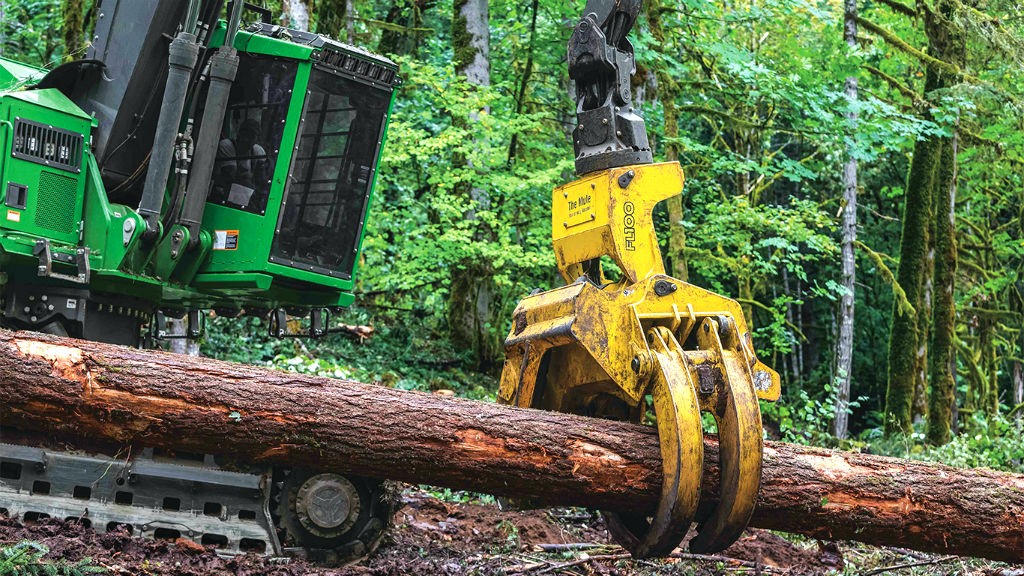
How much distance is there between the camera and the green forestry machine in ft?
23.0

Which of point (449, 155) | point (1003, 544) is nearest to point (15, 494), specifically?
point (1003, 544)

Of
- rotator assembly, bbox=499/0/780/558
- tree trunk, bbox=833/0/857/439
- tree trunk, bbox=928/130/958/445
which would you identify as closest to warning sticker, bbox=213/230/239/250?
rotator assembly, bbox=499/0/780/558

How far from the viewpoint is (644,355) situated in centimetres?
510

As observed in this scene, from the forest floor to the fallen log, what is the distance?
60cm

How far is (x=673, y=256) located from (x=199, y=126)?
8.38 metres

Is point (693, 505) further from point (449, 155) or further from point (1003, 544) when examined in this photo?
point (449, 155)

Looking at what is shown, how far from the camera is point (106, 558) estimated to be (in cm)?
509

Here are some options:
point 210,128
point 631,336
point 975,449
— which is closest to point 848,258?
point 975,449

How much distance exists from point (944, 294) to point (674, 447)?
12.6 metres

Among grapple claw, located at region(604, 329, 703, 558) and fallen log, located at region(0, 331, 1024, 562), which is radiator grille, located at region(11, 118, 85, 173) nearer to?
fallen log, located at region(0, 331, 1024, 562)

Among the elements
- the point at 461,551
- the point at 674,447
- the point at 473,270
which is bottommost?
the point at 461,551

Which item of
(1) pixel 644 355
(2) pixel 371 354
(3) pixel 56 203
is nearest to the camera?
(1) pixel 644 355

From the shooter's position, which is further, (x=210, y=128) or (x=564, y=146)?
(x=564, y=146)

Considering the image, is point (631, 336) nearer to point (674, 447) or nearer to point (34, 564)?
point (674, 447)
